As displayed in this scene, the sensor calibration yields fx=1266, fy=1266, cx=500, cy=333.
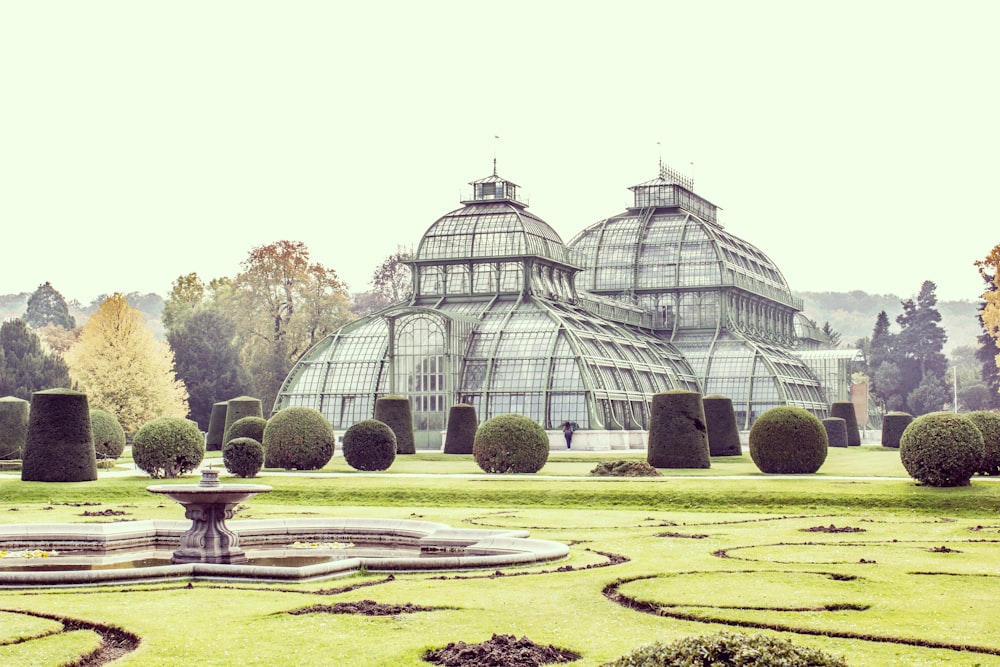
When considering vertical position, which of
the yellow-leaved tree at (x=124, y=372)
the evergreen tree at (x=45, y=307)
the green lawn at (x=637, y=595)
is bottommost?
the green lawn at (x=637, y=595)

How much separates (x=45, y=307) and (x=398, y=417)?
4085 inches

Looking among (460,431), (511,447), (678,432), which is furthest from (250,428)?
(678,432)

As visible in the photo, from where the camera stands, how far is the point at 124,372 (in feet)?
225

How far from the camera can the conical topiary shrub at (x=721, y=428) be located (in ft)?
168

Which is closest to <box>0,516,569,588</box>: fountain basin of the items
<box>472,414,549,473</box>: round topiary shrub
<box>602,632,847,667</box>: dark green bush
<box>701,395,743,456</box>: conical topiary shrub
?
<box>602,632,847,667</box>: dark green bush

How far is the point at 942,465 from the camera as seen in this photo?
106 ft

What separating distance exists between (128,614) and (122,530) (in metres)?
8.63

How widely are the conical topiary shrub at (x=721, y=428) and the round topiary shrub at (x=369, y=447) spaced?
13.9 m

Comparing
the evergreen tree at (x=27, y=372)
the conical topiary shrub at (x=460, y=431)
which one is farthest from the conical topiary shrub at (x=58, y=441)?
the evergreen tree at (x=27, y=372)

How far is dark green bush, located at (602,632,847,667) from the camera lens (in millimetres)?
8852

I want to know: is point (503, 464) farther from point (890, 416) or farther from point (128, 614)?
point (890, 416)

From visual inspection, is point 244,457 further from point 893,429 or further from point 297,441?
point 893,429

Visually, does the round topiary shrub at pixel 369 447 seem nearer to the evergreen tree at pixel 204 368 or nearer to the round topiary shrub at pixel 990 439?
the round topiary shrub at pixel 990 439

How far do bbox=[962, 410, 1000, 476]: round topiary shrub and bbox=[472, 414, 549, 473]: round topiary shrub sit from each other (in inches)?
530
